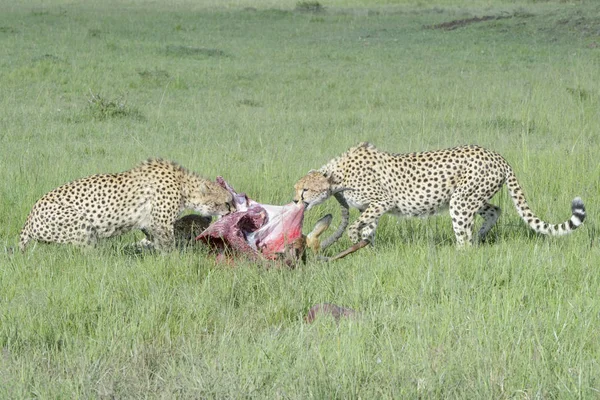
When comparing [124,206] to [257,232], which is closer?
[257,232]

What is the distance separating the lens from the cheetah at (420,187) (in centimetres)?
593

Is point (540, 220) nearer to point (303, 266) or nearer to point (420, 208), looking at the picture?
point (420, 208)

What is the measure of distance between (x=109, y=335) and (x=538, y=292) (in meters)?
2.12

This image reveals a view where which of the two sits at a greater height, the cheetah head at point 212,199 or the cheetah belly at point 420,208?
the cheetah head at point 212,199

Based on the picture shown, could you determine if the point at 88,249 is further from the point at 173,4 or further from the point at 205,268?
the point at 173,4

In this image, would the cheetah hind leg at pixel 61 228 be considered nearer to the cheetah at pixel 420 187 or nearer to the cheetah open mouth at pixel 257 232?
the cheetah open mouth at pixel 257 232

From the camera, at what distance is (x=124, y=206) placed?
5.70 m

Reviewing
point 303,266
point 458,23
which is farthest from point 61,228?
point 458,23

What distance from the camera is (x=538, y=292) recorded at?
454 centimetres

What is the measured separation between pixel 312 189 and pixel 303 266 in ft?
3.59

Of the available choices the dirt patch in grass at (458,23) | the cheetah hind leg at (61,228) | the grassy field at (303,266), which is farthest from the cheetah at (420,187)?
the dirt patch in grass at (458,23)

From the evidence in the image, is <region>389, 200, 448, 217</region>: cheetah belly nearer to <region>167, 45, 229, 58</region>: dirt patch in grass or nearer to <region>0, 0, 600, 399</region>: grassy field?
<region>0, 0, 600, 399</region>: grassy field

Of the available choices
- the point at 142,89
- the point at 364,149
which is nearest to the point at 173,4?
the point at 142,89

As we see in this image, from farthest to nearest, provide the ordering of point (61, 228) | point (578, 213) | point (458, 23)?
point (458, 23)
point (61, 228)
point (578, 213)
